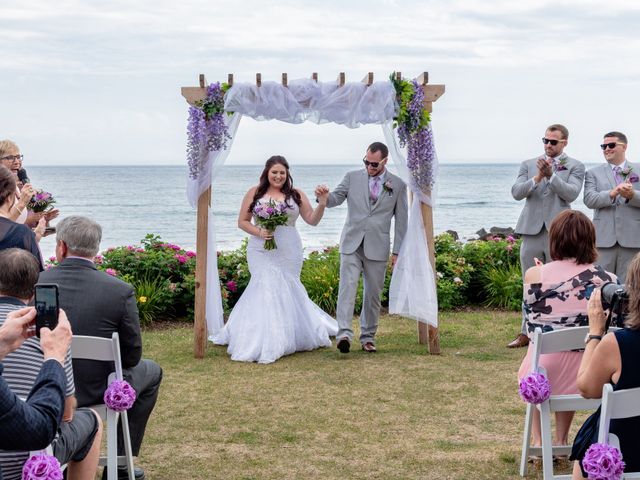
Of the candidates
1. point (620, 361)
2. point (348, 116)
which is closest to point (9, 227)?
point (620, 361)

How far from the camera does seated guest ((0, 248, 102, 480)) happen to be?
3.64 meters

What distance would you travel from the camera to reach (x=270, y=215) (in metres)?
8.88

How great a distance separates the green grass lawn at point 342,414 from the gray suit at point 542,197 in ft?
3.71

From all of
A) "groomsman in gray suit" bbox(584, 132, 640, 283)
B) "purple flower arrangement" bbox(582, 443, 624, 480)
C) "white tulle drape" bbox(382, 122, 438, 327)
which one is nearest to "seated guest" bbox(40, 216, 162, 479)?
"purple flower arrangement" bbox(582, 443, 624, 480)

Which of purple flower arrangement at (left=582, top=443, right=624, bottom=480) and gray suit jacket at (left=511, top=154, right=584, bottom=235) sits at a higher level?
gray suit jacket at (left=511, top=154, right=584, bottom=235)

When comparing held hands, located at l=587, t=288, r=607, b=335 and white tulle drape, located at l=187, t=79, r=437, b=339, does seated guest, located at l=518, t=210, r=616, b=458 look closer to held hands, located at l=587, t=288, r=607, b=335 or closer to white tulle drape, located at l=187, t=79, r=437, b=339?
held hands, located at l=587, t=288, r=607, b=335

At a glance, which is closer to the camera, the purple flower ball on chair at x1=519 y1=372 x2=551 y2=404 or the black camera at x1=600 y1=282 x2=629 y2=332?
the black camera at x1=600 y1=282 x2=629 y2=332

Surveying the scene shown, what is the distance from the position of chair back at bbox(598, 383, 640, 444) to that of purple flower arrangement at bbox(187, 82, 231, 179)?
558 centimetres

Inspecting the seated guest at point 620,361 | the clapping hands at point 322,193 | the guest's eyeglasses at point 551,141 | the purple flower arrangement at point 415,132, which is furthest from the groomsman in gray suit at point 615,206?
the seated guest at point 620,361

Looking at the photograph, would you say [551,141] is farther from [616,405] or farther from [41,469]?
[41,469]

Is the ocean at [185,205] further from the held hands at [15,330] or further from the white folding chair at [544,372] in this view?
the held hands at [15,330]

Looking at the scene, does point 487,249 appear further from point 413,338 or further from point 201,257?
point 201,257

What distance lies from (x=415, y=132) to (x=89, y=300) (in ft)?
14.9

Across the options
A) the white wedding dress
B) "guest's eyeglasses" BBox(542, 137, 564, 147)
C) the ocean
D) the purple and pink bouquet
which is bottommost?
the ocean
